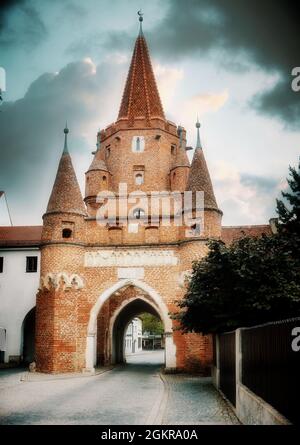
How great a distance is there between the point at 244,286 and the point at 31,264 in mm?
17374


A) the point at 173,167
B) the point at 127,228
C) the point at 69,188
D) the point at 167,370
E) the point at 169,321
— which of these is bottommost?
the point at 167,370

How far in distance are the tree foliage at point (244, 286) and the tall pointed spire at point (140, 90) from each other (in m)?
19.4

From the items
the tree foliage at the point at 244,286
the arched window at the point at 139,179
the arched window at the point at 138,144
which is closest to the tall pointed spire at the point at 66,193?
the arched window at the point at 139,179

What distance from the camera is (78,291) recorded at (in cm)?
2291

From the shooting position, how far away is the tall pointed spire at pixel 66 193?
23.7 metres

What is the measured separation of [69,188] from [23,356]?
36.5ft

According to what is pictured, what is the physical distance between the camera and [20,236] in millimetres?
29797

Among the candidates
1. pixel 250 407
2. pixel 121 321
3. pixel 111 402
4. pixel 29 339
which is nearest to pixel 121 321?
pixel 121 321

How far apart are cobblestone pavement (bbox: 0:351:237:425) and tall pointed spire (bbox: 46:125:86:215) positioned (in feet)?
28.3

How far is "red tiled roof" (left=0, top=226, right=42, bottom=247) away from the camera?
28219 millimetres

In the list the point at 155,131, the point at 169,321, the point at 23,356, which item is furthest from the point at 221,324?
the point at 155,131

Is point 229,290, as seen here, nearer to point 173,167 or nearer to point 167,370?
point 167,370

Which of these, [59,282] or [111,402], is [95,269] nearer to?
[59,282]

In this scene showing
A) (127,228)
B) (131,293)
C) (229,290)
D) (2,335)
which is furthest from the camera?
(131,293)
